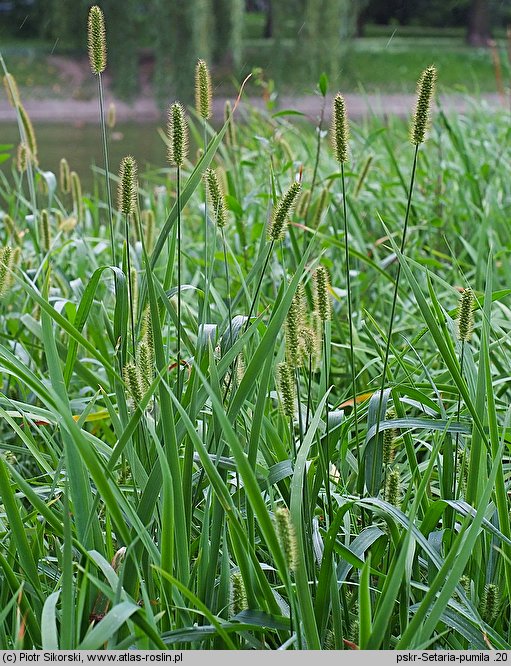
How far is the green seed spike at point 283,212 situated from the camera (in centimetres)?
64

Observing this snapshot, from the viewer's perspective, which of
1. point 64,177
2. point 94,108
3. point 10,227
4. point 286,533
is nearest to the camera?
point 286,533

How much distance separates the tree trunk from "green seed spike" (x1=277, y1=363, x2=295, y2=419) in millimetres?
6019

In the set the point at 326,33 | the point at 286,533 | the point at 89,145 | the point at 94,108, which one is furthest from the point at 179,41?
the point at 286,533

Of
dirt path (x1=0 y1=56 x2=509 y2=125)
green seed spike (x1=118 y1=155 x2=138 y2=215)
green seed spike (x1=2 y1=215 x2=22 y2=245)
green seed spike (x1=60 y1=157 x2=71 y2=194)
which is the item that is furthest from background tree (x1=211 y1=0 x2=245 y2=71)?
green seed spike (x1=118 y1=155 x2=138 y2=215)

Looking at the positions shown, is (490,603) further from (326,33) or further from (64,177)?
(326,33)

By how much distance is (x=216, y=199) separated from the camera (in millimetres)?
759

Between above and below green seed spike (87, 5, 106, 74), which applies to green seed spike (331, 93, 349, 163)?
below

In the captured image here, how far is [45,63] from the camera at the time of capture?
750 centimetres

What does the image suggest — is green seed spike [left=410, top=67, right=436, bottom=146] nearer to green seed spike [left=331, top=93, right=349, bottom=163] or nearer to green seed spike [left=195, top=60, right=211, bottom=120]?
green seed spike [left=331, top=93, right=349, bottom=163]

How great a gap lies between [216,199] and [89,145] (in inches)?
218

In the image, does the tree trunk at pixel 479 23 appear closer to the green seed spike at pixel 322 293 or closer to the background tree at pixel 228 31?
the background tree at pixel 228 31

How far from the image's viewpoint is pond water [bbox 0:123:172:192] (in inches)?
195

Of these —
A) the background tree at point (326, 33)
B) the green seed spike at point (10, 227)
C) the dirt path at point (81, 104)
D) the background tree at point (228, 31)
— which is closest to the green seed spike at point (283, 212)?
the green seed spike at point (10, 227)

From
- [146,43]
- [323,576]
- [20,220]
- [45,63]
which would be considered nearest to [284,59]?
[146,43]
